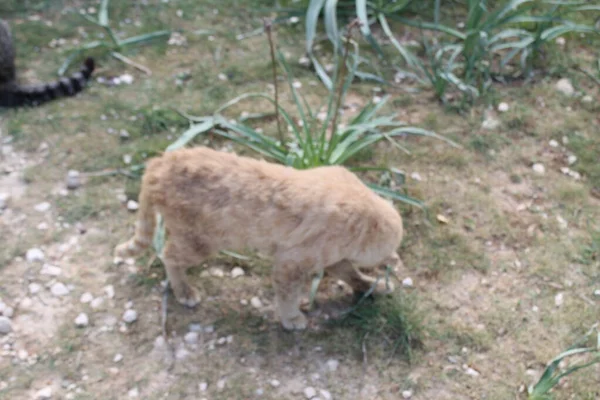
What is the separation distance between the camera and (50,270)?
423cm

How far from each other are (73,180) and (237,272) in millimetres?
1615

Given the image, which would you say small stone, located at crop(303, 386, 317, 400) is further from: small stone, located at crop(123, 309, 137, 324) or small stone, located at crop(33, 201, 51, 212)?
small stone, located at crop(33, 201, 51, 212)

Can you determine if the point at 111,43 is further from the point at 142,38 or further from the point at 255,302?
the point at 255,302

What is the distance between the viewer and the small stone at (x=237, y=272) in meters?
4.29

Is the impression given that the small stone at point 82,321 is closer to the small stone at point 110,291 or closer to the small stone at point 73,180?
the small stone at point 110,291

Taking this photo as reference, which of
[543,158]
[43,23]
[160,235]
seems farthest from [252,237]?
[43,23]

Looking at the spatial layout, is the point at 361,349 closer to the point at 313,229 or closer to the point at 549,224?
the point at 313,229

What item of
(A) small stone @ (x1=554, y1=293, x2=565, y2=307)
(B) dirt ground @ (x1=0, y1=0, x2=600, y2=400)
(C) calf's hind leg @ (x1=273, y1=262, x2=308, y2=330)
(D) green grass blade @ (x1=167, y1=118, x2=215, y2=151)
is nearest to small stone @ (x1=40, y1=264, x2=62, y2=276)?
(B) dirt ground @ (x1=0, y1=0, x2=600, y2=400)

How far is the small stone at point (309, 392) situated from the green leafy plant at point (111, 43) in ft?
12.3

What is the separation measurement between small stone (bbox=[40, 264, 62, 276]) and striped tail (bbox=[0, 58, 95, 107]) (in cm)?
202

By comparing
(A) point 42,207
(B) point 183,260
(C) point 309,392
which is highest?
(B) point 183,260

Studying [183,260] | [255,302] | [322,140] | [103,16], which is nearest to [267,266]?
[255,302]

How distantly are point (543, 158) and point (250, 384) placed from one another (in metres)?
3.21

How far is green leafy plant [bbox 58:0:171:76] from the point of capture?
604cm
